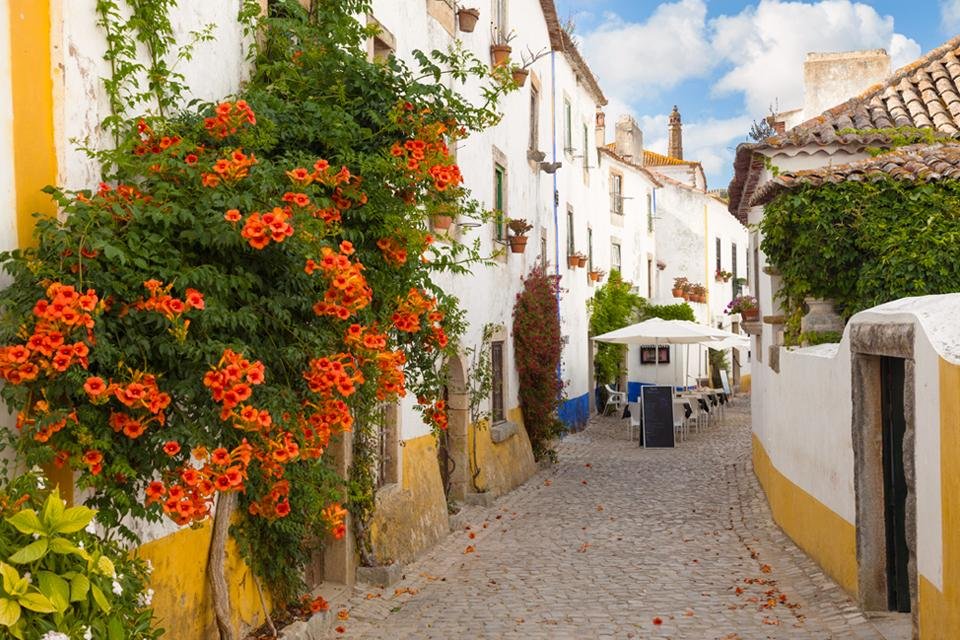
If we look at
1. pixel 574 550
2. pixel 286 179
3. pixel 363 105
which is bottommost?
pixel 574 550

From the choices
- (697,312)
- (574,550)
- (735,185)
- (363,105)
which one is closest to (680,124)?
(697,312)

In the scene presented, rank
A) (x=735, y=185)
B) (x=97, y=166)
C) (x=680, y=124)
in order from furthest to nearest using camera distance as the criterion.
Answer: (x=680, y=124), (x=735, y=185), (x=97, y=166)

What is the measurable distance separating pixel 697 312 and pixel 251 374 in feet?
114

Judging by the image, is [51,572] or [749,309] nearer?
[51,572]

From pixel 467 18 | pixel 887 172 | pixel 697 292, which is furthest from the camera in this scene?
pixel 697 292

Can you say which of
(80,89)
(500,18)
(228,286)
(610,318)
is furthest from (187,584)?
(610,318)

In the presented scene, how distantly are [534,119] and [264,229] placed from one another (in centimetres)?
1550

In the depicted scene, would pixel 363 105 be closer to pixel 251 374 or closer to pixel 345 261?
pixel 345 261

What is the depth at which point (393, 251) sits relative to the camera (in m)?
7.03

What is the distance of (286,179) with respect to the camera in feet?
19.9

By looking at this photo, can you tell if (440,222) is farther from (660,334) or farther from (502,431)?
(660,334)

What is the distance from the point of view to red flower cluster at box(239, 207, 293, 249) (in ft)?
16.5

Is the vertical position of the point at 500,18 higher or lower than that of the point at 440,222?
higher

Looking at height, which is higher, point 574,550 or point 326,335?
point 326,335
